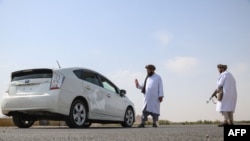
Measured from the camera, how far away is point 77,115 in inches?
401

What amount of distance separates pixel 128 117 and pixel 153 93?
1031 millimetres

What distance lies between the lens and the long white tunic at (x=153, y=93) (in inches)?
488

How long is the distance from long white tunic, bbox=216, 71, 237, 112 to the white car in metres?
3.06

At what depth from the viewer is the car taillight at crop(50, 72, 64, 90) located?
32.4 feet

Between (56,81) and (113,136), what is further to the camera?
(56,81)

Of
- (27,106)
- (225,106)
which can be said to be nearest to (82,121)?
(27,106)

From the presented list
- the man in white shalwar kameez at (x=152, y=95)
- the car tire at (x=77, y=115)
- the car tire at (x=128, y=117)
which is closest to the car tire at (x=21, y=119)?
the car tire at (x=77, y=115)

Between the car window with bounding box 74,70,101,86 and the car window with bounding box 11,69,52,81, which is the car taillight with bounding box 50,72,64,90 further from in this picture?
the car window with bounding box 74,70,101,86

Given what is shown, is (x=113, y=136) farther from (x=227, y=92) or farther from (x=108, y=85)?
(x=108, y=85)

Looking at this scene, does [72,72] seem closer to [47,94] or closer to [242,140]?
[47,94]

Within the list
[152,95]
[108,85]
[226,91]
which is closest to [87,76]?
[108,85]

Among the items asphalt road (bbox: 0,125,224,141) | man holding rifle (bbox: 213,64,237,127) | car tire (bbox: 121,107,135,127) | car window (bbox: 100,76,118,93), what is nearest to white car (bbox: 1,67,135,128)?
car window (bbox: 100,76,118,93)

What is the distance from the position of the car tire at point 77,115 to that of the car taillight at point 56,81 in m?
0.60

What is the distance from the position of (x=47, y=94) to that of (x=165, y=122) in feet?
26.4
